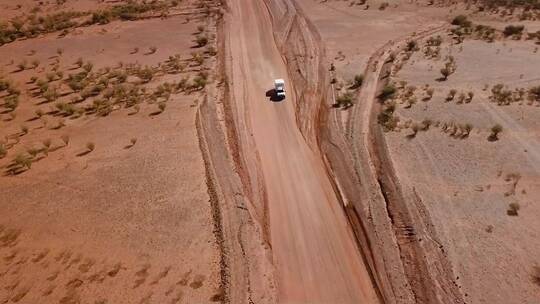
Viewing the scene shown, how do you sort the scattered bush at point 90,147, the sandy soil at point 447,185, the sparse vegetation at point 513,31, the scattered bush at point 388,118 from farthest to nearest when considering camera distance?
the sparse vegetation at point 513,31
the scattered bush at point 388,118
the scattered bush at point 90,147
the sandy soil at point 447,185

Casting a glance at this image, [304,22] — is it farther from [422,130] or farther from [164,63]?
[422,130]

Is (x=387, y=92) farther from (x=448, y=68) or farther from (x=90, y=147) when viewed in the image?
(x=90, y=147)

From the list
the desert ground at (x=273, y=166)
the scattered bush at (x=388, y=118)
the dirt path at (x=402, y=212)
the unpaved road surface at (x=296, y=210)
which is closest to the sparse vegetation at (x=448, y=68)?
the desert ground at (x=273, y=166)

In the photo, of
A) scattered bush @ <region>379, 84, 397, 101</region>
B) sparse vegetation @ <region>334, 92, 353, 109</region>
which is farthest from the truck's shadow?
scattered bush @ <region>379, 84, 397, 101</region>

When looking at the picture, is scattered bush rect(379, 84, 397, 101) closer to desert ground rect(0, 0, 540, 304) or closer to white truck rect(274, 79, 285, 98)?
desert ground rect(0, 0, 540, 304)

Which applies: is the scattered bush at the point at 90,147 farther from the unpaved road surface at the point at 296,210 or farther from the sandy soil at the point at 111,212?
the unpaved road surface at the point at 296,210

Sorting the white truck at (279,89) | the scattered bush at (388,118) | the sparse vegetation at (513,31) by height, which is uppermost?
the white truck at (279,89)
